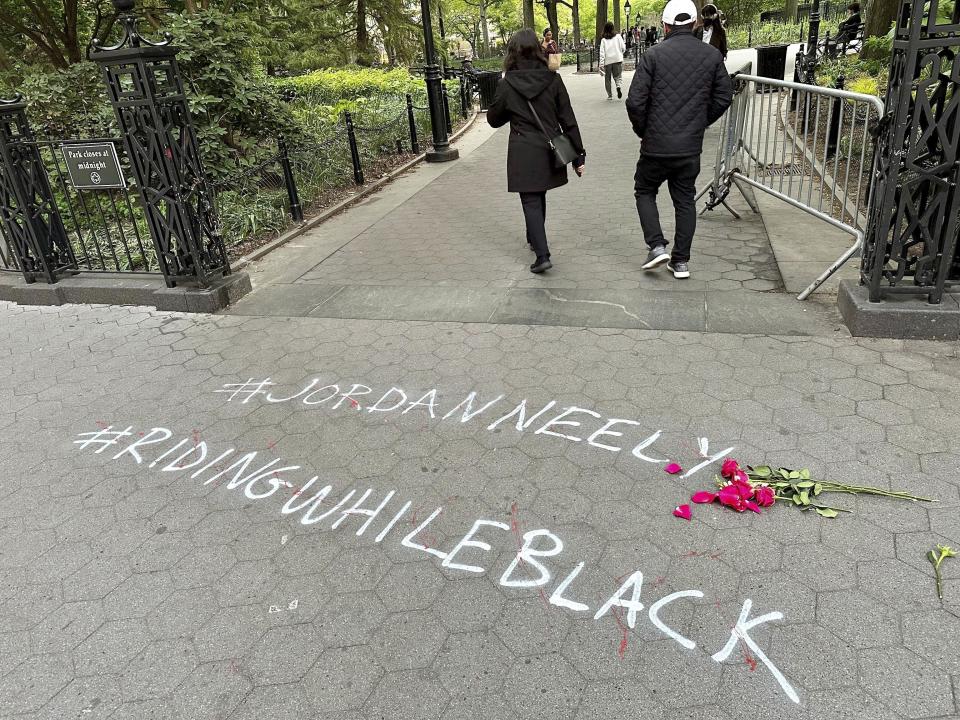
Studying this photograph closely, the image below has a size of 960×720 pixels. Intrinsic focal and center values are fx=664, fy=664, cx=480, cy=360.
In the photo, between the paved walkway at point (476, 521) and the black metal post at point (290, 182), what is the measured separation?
3.09 metres

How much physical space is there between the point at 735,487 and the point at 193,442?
3006mm

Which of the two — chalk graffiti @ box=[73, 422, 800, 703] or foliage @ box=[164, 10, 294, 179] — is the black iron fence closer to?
foliage @ box=[164, 10, 294, 179]

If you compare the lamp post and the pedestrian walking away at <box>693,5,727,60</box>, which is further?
the lamp post

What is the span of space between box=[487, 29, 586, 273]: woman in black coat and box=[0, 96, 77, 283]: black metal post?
13.6 ft

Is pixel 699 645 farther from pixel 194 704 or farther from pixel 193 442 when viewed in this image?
pixel 193 442

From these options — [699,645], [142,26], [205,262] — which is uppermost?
[142,26]

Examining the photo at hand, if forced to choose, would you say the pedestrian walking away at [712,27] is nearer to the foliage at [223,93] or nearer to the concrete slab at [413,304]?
the foliage at [223,93]

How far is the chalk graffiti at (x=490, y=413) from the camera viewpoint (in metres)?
3.52

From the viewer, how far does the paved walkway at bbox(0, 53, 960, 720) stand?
234cm

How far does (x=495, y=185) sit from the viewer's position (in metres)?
9.87

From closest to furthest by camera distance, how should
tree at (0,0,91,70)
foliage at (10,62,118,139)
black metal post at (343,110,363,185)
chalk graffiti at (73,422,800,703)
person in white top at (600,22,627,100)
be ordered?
chalk graffiti at (73,422,800,703)
black metal post at (343,110,363,185)
foliage at (10,62,118,139)
tree at (0,0,91,70)
person in white top at (600,22,627,100)

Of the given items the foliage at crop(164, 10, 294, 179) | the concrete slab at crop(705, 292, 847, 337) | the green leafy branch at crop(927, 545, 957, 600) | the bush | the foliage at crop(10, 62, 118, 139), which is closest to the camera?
the green leafy branch at crop(927, 545, 957, 600)

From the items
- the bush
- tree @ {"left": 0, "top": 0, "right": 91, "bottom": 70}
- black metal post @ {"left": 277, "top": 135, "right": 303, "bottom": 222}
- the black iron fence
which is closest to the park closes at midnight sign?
the black iron fence

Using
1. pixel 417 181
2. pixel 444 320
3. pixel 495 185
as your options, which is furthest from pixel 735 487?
pixel 417 181
